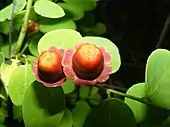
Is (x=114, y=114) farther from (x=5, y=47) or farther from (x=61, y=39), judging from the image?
(x=5, y=47)

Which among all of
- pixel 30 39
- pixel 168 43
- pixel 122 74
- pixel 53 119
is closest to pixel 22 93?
pixel 53 119

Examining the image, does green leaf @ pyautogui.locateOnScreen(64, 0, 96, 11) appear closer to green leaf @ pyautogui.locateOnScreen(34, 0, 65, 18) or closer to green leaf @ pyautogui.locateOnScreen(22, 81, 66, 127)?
green leaf @ pyautogui.locateOnScreen(34, 0, 65, 18)

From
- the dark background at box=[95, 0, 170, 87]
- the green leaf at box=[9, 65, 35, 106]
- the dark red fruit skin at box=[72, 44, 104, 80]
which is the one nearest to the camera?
the dark red fruit skin at box=[72, 44, 104, 80]

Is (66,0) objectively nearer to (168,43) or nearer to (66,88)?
(66,88)

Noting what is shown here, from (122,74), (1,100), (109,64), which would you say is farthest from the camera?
(122,74)

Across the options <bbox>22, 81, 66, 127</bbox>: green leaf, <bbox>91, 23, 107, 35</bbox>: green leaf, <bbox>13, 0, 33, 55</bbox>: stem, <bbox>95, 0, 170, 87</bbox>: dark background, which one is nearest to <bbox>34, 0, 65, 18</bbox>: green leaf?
<bbox>13, 0, 33, 55</bbox>: stem

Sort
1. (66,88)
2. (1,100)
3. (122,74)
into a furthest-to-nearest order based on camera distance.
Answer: (122,74)
(1,100)
(66,88)
